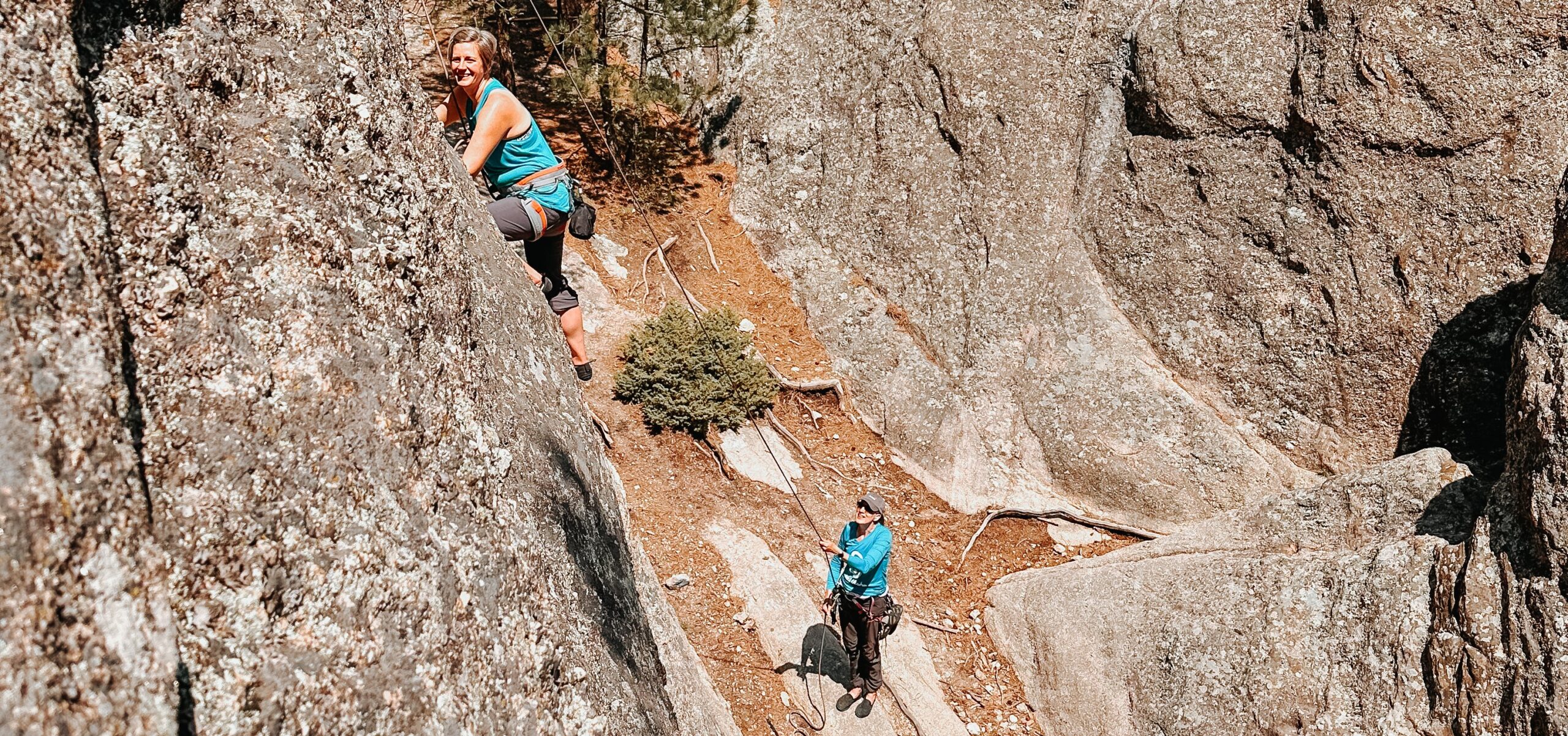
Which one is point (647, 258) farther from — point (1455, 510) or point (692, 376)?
point (1455, 510)

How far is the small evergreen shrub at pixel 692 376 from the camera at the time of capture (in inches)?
422

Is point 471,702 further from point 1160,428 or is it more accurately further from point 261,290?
point 1160,428

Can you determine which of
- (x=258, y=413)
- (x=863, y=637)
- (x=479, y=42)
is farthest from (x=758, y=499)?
(x=258, y=413)

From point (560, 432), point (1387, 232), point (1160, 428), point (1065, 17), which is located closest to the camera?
point (560, 432)

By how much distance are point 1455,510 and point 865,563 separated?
477 cm

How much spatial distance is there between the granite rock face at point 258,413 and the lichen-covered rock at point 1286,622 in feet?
19.5

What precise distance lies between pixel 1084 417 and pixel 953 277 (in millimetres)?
2246

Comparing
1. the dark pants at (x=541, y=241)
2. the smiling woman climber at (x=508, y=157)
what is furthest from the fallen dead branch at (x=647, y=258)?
the smiling woman climber at (x=508, y=157)

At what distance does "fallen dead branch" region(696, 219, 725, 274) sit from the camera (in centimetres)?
1305

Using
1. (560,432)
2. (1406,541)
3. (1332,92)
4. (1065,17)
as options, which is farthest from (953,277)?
(560,432)

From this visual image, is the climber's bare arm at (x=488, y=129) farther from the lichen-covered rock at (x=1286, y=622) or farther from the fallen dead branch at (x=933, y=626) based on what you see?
the lichen-covered rock at (x=1286, y=622)

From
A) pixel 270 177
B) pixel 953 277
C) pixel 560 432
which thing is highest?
pixel 270 177

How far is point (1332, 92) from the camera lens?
10180 mm

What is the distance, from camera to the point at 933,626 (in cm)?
1005
